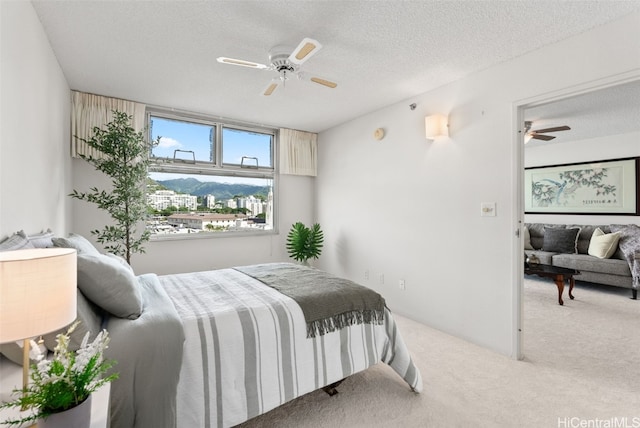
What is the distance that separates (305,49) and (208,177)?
2.83m

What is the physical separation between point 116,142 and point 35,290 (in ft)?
8.25

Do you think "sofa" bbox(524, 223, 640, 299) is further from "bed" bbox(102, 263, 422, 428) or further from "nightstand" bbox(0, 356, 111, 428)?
"nightstand" bbox(0, 356, 111, 428)

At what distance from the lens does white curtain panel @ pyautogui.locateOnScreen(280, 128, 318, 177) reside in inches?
184

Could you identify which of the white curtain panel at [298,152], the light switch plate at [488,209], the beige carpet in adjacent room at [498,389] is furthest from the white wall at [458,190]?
the white curtain panel at [298,152]

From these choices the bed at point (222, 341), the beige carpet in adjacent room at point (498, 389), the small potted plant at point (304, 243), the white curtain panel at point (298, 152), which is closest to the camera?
the bed at point (222, 341)

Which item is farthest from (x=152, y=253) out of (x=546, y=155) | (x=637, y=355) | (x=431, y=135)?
(x=546, y=155)

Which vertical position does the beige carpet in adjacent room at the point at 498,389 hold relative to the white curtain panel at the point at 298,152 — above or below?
below

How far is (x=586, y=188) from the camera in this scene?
5.29 meters

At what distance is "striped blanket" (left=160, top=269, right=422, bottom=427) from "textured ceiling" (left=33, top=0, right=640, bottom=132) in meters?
1.84

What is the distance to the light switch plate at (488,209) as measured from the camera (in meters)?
2.74

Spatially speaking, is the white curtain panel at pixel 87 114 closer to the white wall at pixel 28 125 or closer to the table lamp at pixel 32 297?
the white wall at pixel 28 125

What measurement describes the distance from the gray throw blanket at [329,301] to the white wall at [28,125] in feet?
5.04

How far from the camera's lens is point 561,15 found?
1999mm

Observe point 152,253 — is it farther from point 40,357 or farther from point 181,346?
point 40,357
